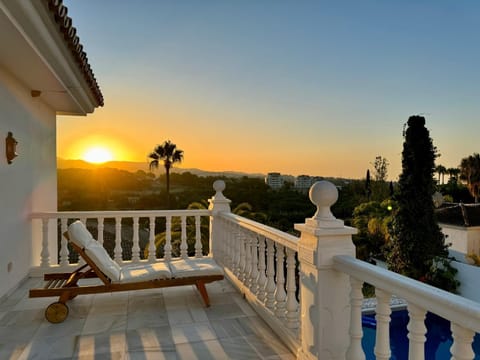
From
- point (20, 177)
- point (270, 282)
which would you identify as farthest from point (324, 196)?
point (20, 177)

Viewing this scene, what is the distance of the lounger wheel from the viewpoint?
10.2 ft

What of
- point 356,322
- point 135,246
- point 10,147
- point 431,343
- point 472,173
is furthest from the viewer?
point 472,173

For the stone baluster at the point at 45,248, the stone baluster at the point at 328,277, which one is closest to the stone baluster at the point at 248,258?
the stone baluster at the point at 328,277

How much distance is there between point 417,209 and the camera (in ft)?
43.3

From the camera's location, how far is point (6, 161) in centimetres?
388

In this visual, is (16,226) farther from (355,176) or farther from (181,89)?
(355,176)


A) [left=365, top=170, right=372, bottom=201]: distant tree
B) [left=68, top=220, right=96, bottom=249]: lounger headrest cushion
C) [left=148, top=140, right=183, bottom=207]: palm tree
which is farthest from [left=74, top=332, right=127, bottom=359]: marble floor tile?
[left=365, top=170, right=372, bottom=201]: distant tree

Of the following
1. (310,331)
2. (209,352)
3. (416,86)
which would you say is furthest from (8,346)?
(416,86)

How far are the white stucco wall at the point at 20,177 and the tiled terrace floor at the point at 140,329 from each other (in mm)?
500

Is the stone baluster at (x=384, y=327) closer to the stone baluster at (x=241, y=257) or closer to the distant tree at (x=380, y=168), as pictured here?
the stone baluster at (x=241, y=257)

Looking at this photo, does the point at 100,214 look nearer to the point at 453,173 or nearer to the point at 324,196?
the point at 324,196

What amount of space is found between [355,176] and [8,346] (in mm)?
22356

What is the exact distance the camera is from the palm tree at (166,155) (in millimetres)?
20984

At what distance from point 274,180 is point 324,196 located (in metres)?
15.9
